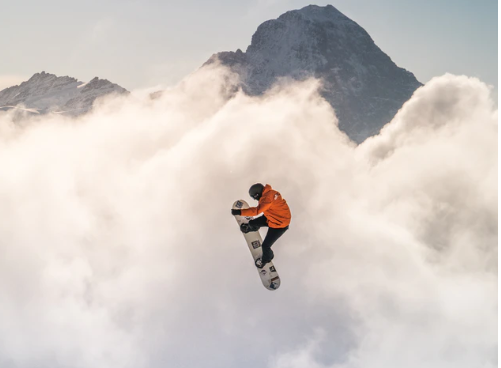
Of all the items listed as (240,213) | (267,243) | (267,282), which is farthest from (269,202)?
(267,282)

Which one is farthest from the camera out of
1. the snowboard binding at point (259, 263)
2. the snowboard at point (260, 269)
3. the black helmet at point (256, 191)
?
the snowboard at point (260, 269)

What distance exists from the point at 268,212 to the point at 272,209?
248 millimetres

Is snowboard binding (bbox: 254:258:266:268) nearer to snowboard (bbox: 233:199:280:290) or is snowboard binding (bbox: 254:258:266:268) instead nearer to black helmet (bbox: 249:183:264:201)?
snowboard (bbox: 233:199:280:290)

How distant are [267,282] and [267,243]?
14.2 ft

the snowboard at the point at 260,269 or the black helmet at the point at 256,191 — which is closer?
the black helmet at the point at 256,191

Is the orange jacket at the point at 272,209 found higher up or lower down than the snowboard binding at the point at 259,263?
lower down

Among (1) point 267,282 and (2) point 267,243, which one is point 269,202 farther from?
(1) point 267,282

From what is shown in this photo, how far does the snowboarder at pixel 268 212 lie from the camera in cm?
1464

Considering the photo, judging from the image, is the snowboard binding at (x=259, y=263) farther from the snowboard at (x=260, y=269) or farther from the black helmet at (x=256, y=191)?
the black helmet at (x=256, y=191)

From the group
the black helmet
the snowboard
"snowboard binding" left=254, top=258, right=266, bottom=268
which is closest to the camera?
the black helmet

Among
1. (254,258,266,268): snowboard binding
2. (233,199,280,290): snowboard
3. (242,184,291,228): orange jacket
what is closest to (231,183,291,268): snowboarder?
(242,184,291,228): orange jacket

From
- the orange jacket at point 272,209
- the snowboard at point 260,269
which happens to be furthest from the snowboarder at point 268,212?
the snowboard at point 260,269

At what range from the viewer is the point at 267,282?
20672 mm

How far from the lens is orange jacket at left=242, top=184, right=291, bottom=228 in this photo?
48.1 ft
